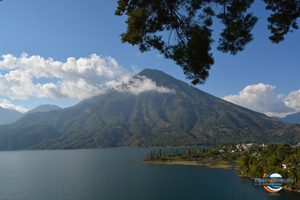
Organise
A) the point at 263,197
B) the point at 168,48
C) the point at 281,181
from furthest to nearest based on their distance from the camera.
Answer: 1. the point at 281,181
2. the point at 263,197
3. the point at 168,48

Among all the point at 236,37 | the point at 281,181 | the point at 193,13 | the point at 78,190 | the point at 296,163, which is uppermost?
the point at 193,13

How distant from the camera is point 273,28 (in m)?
9.94

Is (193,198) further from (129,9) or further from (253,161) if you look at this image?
(129,9)

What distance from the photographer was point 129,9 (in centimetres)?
1171

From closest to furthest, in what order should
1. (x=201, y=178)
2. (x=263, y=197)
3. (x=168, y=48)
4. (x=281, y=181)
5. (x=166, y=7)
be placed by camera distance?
(x=166, y=7)
(x=168, y=48)
(x=263, y=197)
(x=281, y=181)
(x=201, y=178)

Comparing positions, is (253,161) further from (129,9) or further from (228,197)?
(129,9)

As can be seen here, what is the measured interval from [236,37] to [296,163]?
200 feet

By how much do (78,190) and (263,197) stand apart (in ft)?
181

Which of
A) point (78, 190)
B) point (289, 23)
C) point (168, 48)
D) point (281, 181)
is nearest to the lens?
point (289, 23)

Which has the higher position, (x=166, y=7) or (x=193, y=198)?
(x=166, y=7)

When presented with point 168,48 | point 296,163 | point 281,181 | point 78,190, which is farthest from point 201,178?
point 168,48

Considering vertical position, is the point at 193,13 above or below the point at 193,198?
above

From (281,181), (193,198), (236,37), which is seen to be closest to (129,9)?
(236,37)

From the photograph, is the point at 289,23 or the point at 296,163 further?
the point at 296,163
